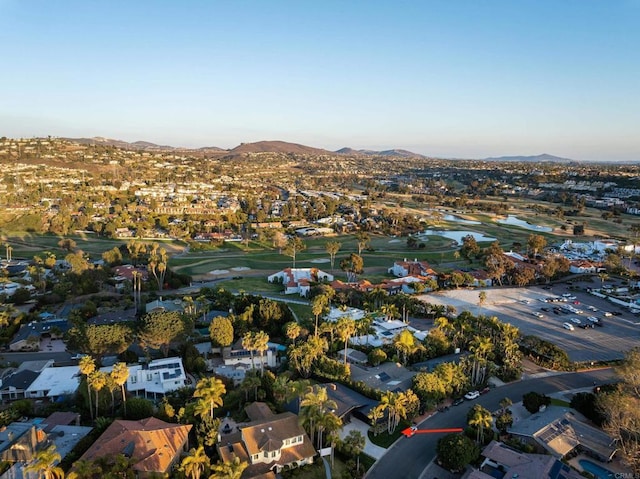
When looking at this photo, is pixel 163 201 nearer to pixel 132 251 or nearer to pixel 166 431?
pixel 132 251

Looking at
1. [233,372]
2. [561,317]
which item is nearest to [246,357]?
[233,372]

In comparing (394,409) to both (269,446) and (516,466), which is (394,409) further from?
(269,446)

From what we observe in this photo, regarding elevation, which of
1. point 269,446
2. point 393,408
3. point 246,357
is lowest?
point 246,357

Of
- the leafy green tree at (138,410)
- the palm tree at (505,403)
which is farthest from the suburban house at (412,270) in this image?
the leafy green tree at (138,410)

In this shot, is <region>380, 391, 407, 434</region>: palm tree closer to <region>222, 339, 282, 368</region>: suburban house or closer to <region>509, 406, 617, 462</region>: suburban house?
<region>509, 406, 617, 462</region>: suburban house

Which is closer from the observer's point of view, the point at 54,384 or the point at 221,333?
the point at 54,384

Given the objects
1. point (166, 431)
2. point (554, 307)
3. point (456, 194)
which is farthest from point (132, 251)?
point (456, 194)
